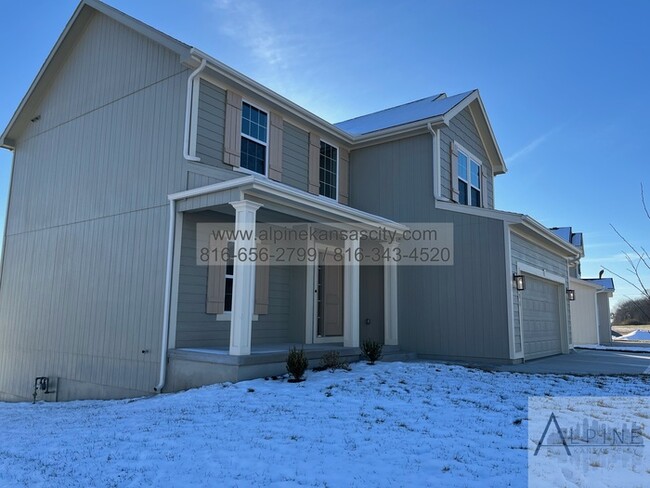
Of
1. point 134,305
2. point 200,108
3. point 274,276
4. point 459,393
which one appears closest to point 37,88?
point 200,108

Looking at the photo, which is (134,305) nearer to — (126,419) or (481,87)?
(126,419)

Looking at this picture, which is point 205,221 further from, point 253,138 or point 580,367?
point 580,367

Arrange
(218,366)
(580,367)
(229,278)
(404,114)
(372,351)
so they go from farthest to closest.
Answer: (404,114) → (580,367) → (229,278) → (372,351) → (218,366)

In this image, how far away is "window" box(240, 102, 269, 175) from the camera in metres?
9.09

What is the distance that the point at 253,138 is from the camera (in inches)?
364

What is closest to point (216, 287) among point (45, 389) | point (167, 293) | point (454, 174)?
point (167, 293)

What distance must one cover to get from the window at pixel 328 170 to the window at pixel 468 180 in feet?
9.43

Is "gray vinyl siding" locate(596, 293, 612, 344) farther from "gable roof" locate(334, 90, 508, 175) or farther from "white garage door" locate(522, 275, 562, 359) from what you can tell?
"gable roof" locate(334, 90, 508, 175)

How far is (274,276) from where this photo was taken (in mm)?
9625

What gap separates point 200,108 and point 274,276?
3363 mm

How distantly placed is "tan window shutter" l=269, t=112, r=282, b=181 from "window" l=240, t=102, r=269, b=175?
124 mm

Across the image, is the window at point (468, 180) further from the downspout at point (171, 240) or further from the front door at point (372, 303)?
the downspout at point (171, 240)

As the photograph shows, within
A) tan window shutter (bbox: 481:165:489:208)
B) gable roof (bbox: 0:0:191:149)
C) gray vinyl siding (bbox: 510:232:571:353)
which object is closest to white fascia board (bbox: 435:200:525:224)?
gray vinyl siding (bbox: 510:232:571:353)

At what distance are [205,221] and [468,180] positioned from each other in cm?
665
